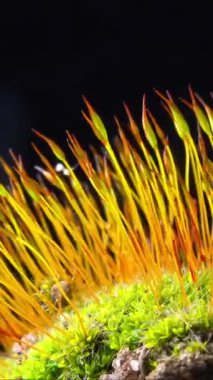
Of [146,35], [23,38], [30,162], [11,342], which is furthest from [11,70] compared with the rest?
[11,342]

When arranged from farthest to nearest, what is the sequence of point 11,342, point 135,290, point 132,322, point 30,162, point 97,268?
point 30,162, point 11,342, point 97,268, point 135,290, point 132,322

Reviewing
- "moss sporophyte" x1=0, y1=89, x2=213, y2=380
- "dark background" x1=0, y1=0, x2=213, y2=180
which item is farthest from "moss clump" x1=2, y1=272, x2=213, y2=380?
"dark background" x1=0, y1=0, x2=213, y2=180

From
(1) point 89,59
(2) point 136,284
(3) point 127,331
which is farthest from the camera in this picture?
(1) point 89,59

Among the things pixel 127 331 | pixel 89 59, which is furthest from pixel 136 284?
pixel 89 59

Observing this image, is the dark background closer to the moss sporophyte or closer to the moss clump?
the moss sporophyte

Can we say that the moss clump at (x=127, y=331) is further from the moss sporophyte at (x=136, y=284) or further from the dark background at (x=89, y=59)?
the dark background at (x=89, y=59)

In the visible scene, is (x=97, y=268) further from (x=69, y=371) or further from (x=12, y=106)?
(x=12, y=106)

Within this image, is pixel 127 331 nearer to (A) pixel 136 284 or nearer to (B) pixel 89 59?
(A) pixel 136 284
